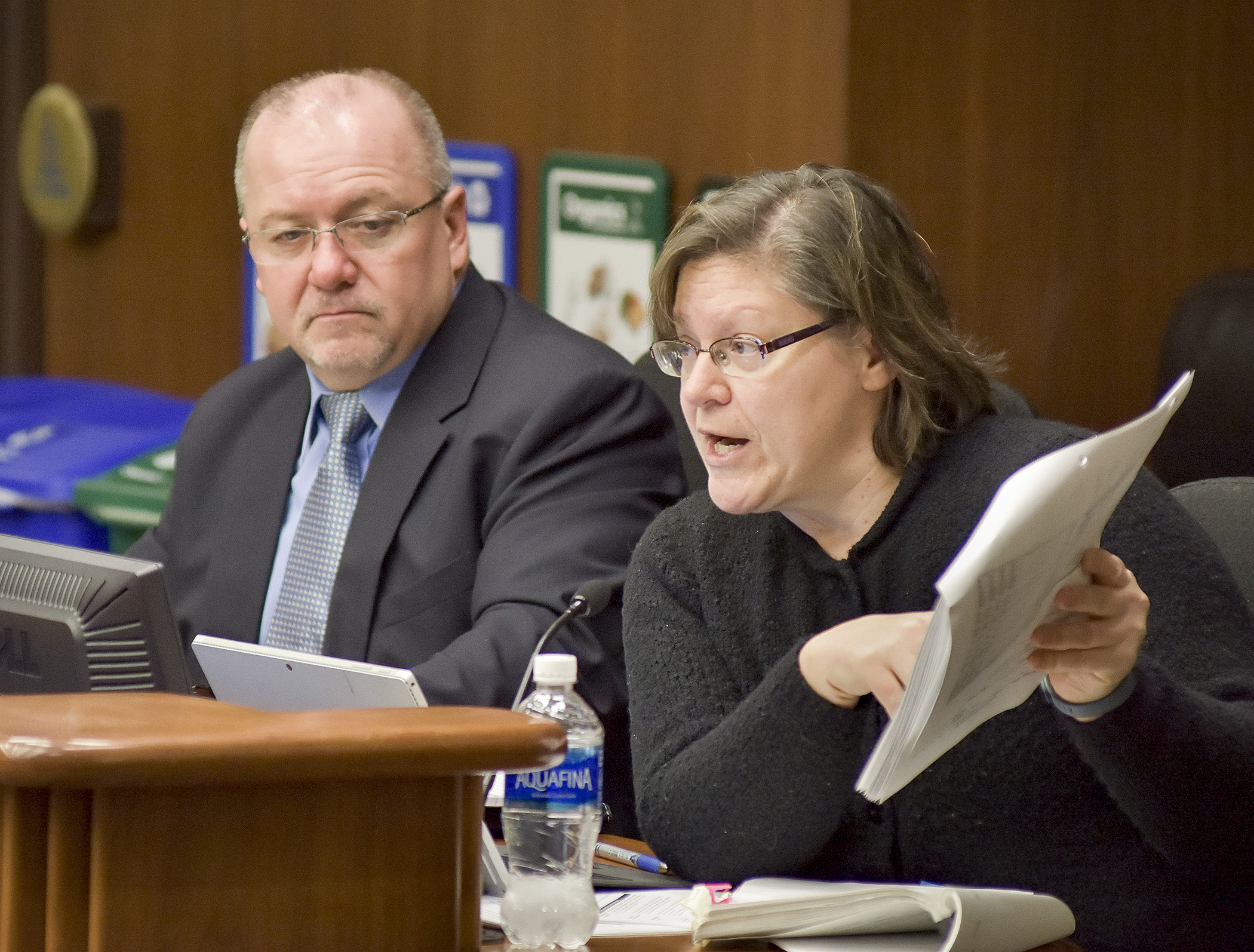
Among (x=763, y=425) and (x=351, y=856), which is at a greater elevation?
(x=763, y=425)

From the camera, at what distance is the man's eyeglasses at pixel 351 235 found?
241 centimetres

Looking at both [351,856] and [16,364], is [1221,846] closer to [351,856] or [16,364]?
[351,856]

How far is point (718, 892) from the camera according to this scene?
4.67 ft

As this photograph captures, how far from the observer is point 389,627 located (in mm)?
2236

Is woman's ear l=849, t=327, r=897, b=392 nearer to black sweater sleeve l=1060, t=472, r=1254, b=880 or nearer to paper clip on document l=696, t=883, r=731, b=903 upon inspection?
black sweater sleeve l=1060, t=472, r=1254, b=880

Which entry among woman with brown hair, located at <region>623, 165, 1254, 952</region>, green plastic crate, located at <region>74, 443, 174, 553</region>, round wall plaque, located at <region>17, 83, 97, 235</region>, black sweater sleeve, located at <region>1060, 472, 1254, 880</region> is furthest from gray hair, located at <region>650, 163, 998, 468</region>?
round wall plaque, located at <region>17, 83, 97, 235</region>

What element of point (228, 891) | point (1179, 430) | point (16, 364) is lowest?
point (16, 364)

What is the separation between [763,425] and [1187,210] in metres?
2.27

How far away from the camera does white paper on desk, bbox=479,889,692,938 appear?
1383 mm

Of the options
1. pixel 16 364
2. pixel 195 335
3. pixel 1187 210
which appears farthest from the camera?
pixel 16 364

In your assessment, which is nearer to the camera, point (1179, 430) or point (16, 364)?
point (1179, 430)

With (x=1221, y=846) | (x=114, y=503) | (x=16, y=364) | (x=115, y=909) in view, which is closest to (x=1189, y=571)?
(x=1221, y=846)

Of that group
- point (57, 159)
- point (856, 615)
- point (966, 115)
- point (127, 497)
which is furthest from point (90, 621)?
point (57, 159)

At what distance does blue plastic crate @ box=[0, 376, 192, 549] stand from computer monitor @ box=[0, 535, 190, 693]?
197cm
